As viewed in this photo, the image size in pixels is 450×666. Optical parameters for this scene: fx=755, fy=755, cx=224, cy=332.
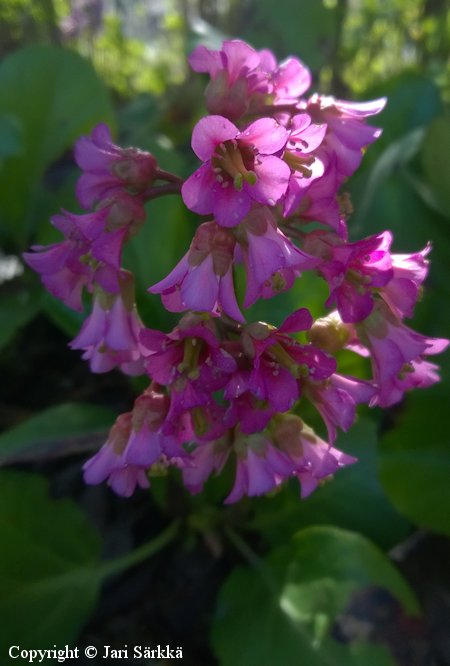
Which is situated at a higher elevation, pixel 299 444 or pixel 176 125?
pixel 299 444

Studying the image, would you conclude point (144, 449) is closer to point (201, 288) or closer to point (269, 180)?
point (201, 288)

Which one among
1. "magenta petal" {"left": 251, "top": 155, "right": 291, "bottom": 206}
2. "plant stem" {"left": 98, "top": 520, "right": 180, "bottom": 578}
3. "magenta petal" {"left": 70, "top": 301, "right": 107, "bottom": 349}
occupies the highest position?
"magenta petal" {"left": 251, "top": 155, "right": 291, "bottom": 206}

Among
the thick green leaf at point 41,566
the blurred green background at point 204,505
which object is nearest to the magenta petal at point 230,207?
the blurred green background at point 204,505

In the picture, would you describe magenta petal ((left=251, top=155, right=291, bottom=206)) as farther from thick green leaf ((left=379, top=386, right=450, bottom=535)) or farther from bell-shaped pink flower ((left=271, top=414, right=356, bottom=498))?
thick green leaf ((left=379, top=386, right=450, bottom=535))

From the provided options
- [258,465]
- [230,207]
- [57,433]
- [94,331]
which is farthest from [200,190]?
Result: [57,433]

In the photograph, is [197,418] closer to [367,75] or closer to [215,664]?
[215,664]

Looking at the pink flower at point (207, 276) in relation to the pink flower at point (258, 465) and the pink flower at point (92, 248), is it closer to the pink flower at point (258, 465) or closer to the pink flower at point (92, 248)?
the pink flower at point (92, 248)

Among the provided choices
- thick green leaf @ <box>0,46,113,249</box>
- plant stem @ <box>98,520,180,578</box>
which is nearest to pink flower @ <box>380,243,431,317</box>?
plant stem @ <box>98,520,180,578</box>

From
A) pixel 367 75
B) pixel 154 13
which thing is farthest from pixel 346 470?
pixel 154 13
